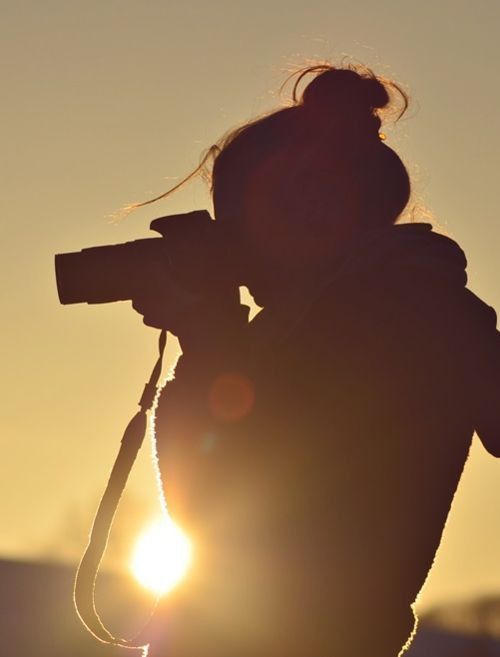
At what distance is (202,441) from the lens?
351 centimetres

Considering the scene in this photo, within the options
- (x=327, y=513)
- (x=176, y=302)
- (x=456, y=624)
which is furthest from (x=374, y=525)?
(x=456, y=624)

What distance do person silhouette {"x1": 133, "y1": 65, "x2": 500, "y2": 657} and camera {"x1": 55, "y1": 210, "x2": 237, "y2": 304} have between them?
7 cm

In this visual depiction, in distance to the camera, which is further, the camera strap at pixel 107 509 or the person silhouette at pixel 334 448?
the camera strap at pixel 107 509

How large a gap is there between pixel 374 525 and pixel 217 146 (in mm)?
1025

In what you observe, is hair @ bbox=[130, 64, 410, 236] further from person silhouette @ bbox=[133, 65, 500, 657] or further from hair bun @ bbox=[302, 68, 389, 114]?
person silhouette @ bbox=[133, 65, 500, 657]

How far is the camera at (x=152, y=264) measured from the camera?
3539 millimetres

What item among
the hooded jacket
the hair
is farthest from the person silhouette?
the hair

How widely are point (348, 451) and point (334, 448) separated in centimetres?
3

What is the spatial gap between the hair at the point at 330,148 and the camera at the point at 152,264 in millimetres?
138

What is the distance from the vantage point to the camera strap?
12.4ft

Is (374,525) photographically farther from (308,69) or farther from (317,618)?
(308,69)

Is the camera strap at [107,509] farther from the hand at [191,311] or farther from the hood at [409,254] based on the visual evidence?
the hood at [409,254]

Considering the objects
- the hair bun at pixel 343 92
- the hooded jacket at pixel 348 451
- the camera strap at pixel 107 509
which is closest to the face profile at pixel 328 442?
the hooded jacket at pixel 348 451

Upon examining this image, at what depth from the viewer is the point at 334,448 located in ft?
11.1
